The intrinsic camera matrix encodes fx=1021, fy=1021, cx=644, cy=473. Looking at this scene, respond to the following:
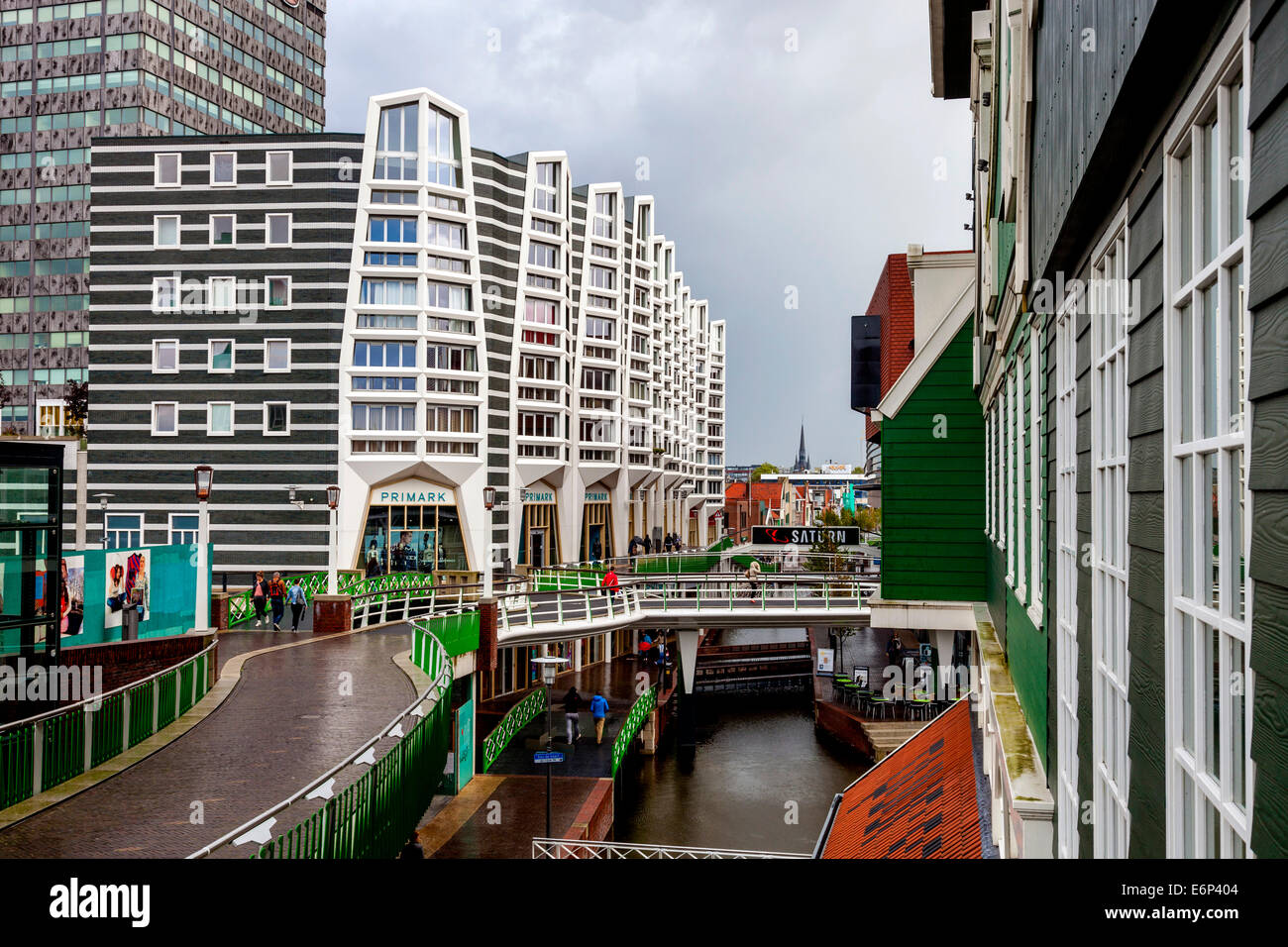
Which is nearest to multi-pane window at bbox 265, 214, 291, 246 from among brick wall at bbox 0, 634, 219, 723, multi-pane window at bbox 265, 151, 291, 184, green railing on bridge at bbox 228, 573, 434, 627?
multi-pane window at bbox 265, 151, 291, 184

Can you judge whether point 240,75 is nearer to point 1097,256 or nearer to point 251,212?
point 251,212

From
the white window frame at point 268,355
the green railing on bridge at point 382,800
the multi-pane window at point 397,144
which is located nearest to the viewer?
the green railing on bridge at point 382,800

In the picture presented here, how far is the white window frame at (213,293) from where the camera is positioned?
154 feet

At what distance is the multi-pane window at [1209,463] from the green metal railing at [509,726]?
76.3 ft

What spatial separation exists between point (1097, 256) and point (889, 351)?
25.5 metres

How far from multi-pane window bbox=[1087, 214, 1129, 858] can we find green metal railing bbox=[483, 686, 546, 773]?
21.8 m

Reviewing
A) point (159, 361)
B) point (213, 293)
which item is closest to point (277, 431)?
point (159, 361)

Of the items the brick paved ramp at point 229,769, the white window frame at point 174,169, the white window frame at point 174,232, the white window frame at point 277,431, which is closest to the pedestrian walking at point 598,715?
the brick paved ramp at point 229,769

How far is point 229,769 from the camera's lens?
11.6 m

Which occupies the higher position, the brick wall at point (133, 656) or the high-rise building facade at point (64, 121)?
the high-rise building facade at point (64, 121)

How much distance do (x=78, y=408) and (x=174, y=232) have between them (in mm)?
9943

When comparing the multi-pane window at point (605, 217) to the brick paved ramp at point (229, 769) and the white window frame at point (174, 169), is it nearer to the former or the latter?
the white window frame at point (174, 169)

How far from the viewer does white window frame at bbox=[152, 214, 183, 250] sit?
46963mm

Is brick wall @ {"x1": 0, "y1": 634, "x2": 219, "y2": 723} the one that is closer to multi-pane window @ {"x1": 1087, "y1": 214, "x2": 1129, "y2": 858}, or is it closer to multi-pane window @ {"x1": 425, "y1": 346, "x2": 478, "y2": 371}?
multi-pane window @ {"x1": 1087, "y1": 214, "x2": 1129, "y2": 858}
